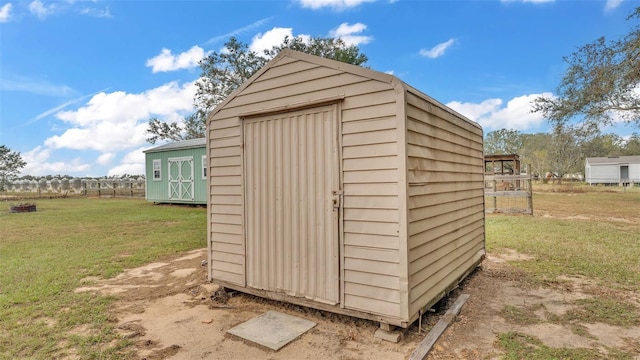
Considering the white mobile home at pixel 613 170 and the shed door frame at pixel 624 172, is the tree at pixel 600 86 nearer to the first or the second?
the white mobile home at pixel 613 170

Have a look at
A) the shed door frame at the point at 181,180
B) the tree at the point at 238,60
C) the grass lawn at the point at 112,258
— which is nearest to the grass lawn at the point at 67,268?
the grass lawn at the point at 112,258

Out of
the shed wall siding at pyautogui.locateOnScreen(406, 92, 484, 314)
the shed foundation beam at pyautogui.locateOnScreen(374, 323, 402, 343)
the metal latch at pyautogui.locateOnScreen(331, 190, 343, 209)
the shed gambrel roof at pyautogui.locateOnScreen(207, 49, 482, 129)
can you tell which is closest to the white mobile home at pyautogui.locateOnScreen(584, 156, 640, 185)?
the shed wall siding at pyautogui.locateOnScreen(406, 92, 484, 314)

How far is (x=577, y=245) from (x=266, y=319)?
6.27 m

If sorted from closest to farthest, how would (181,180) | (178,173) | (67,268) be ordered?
(67,268) → (181,180) → (178,173)

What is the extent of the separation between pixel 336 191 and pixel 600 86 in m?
12.8

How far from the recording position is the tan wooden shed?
8.65 feet

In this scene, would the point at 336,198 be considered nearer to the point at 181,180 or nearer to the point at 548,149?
the point at 181,180

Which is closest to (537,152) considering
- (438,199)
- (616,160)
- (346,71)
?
(616,160)

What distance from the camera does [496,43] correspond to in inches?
397

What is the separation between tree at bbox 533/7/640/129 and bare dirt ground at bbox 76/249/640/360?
32.1ft

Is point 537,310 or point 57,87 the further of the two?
point 57,87

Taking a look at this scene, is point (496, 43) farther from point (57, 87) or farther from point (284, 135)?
point (57, 87)

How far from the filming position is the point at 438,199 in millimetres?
3268

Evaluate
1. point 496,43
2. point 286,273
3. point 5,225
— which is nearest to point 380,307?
point 286,273
